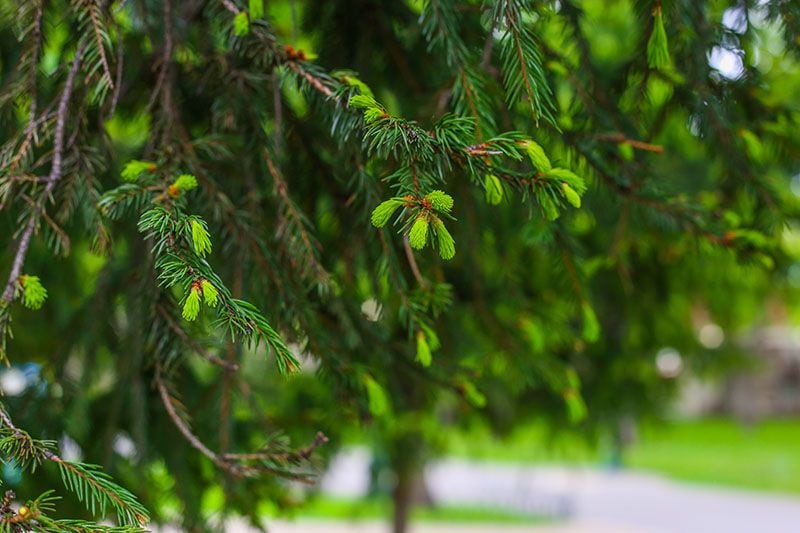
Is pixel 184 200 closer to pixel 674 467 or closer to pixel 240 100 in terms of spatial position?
pixel 240 100

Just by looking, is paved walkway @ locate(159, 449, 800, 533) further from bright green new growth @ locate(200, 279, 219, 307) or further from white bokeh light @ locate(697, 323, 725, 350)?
bright green new growth @ locate(200, 279, 219, 307)

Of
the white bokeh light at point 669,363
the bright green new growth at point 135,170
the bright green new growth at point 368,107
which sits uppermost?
the white bokeh light at point 669,363

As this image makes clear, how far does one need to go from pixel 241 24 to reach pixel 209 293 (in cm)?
64

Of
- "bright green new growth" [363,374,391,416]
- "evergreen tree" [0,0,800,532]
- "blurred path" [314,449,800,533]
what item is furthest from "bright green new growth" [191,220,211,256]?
"blurred path" [314,449,800,533]

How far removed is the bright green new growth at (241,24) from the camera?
66.0 inches

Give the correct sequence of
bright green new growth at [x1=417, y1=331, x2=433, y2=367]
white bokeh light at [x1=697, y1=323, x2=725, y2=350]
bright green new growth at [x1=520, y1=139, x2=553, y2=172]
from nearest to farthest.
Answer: bright green new growth at [x1=520, y1=139, x2=553, y2=172]
bright green new growth at [x1=417, y1=331, x2=433, y2=367]
white bokeh light at [x1=697, y1=323, x2=725, y2=350]

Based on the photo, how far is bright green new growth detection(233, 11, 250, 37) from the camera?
1676 mm


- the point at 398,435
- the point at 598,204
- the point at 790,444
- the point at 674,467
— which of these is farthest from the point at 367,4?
the point at 790,444

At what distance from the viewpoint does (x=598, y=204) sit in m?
2.79

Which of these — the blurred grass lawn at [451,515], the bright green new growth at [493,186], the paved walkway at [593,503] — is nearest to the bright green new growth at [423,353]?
the bright green new growth at [493,186]

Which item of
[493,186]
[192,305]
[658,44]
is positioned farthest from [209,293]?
[658,44]

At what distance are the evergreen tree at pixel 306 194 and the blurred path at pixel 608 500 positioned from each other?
618 centimetres

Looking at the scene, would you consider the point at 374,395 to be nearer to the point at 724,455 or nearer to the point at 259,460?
the point at 259,460

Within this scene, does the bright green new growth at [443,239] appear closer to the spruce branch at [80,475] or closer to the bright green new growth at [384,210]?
the bright green new growth at [384,210]
